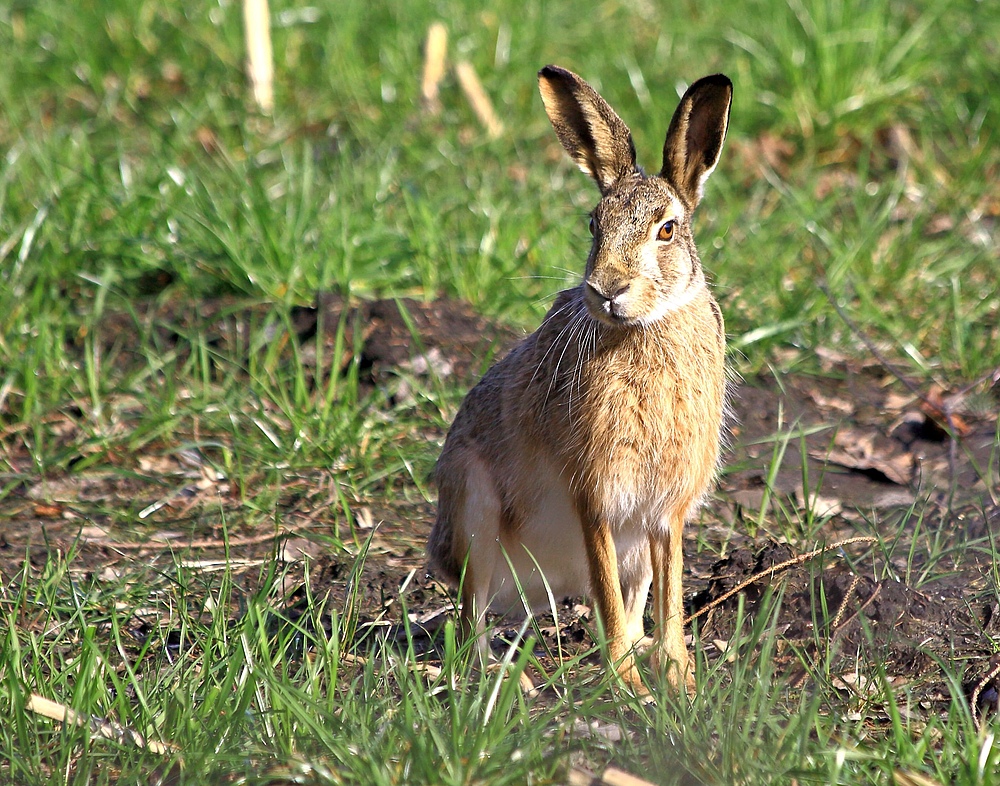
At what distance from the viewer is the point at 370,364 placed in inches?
204

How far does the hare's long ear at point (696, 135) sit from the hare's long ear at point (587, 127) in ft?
0.42

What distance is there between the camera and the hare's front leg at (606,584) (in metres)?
3.40

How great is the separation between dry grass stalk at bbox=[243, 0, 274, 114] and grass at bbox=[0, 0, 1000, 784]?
0.14 m

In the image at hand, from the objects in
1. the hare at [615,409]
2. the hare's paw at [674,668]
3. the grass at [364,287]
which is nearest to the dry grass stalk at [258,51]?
the grass at [364,287]

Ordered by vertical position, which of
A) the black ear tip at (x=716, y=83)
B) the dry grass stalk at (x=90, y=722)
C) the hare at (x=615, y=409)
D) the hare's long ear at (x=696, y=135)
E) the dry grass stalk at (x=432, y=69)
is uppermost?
the dry grass stalk at (x=432, y=69)

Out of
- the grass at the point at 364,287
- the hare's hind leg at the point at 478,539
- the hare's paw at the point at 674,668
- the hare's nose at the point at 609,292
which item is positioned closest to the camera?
the grass at the point at 364,287

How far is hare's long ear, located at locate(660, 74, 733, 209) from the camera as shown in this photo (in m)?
3.34

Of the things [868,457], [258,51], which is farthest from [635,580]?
[258,51]

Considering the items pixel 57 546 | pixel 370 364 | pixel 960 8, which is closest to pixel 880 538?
pixel 370 364

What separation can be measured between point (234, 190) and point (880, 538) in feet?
11.0

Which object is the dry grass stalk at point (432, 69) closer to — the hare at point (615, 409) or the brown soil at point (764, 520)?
the brown soil at point (764, 520)

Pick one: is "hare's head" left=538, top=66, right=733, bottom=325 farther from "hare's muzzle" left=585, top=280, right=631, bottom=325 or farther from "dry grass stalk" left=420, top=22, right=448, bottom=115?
"dry grass stalk" left=420, top=22, right=448, bottom=115

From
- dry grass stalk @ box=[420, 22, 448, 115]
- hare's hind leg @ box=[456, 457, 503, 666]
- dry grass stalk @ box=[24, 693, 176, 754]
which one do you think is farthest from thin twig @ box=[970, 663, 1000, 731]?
dry grass stalk @ box=[420, 22, 448, 115]

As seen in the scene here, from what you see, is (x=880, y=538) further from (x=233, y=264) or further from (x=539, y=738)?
(x=233, y=264)
